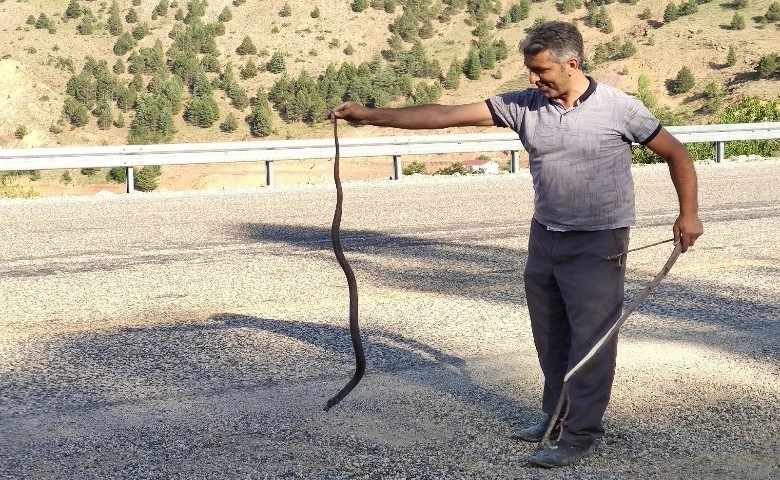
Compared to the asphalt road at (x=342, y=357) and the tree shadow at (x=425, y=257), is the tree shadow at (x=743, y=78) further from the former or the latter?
the tree shadow at (x=425, y=257)

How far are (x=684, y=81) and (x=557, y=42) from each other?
6696 centimetres

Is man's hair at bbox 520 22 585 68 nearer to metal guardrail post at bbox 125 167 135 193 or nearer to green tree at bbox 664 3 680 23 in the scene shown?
metal guardrail post at bbox 125 167 135 193

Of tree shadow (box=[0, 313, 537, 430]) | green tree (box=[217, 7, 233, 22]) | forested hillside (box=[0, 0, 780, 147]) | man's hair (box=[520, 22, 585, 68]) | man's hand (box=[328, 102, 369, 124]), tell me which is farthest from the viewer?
green tree (box=[217, 7, 233, 22])

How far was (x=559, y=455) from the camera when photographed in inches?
175

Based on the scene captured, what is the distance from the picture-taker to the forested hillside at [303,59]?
2756 inches

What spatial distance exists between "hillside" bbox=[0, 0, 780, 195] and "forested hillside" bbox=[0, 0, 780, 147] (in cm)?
13

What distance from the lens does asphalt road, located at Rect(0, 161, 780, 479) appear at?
456 centimetres

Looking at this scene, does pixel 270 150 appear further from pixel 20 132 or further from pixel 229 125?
pixel 229 125

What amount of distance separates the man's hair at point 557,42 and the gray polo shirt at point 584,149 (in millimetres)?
168

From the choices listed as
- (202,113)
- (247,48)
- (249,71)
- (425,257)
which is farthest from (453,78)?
(425,257)

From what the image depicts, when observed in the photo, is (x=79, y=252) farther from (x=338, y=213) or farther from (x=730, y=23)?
(x=730, y=23)

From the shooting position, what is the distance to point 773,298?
311 inches

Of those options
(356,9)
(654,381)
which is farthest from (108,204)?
(356,9)

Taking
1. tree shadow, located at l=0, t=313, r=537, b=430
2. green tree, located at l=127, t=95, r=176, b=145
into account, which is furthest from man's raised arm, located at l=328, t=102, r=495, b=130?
green tree, located at l=127, t=95, r=176, b=145
